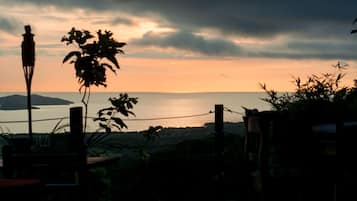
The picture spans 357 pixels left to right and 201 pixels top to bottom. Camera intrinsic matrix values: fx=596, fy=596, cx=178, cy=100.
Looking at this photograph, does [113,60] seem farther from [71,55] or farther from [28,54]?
[28,54]

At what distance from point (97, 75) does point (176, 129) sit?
36.5ft

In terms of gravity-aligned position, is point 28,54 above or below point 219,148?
above

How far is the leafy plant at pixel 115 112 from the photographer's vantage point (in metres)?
9.20

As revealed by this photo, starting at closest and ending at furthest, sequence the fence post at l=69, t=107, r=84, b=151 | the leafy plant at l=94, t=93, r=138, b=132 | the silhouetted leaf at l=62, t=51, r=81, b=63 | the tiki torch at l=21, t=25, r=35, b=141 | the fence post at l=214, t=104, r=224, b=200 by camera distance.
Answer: the fence post at l=69, t=107, r=84, b=151 → the silhouetted leaf at l=62, t=51, r=81, b=63 → the leafy plant at l=94, t=93, r=138, b=132 → the tiki torch at l=21, t=25, r=35, b=141 → the fence post at l=214, t=104, r=224, b=200

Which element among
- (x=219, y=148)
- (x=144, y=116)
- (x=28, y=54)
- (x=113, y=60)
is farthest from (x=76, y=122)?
(x=144, y=116)

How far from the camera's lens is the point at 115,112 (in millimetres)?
9312

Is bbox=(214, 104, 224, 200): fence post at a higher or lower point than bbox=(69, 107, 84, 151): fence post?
lower

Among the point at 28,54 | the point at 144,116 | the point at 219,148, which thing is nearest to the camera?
the point at 28,54

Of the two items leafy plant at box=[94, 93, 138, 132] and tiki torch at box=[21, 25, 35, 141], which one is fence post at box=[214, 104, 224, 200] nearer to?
leafy plant at box=[94, 93, 138, 132]

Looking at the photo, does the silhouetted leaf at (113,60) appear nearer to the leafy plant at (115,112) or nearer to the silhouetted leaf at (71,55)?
the silhouetted leaf at (71,55)

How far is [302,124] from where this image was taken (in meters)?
6.33

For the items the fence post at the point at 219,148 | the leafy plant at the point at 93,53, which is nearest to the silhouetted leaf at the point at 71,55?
the leafy plant at the point at 93,53

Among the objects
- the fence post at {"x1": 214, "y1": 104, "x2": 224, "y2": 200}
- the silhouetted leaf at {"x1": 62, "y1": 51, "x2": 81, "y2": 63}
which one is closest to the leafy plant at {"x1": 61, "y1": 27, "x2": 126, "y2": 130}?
the silhouetted leaf at {"x1": 62, "y1": 51, "x2": 81, "y2": 63}

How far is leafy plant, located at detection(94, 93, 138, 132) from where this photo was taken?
920cm
